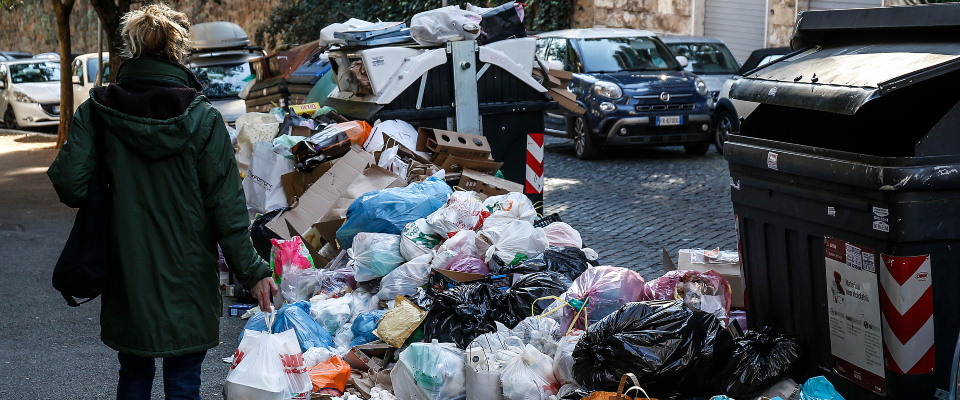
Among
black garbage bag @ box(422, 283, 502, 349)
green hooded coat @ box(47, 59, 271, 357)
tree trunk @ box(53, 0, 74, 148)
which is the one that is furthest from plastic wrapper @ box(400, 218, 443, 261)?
tree trunk @ box(53, 0, 74, 148)

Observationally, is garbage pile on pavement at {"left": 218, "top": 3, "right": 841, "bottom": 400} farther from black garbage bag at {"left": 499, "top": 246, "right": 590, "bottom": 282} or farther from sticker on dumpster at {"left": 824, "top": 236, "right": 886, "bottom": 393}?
sticker on dumpster at {"left": 824, "top": 236, "right": 886, "bottom": 393}

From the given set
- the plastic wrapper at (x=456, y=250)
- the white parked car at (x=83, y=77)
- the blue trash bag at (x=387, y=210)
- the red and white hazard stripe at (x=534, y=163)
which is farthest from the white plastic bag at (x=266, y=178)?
the white parked car at (x=83, y=77)

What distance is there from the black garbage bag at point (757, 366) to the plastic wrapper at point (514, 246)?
6.19 ft

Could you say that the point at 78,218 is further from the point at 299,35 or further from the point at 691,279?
the point at 299,35

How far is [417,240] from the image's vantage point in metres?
5.43

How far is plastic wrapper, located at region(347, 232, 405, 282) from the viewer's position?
5.32m

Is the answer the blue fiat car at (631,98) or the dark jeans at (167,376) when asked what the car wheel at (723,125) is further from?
Answer: the dark jeans at (167,376)

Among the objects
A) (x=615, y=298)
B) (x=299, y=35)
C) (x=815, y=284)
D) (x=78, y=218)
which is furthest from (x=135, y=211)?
(x=299, y=35)

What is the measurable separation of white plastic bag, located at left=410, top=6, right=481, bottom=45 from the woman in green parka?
160 inches

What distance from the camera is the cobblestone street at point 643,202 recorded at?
7191mm

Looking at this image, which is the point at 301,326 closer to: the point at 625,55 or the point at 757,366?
the point at 757,366

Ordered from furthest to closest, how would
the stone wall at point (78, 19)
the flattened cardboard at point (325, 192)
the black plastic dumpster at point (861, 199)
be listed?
the stone wall at point (78, 19)
the flattened cardboard at point (325, 192)
the black plastic dumpster at point (861, 199)

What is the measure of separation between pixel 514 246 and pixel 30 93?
18.1 meters

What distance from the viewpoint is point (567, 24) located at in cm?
2084
